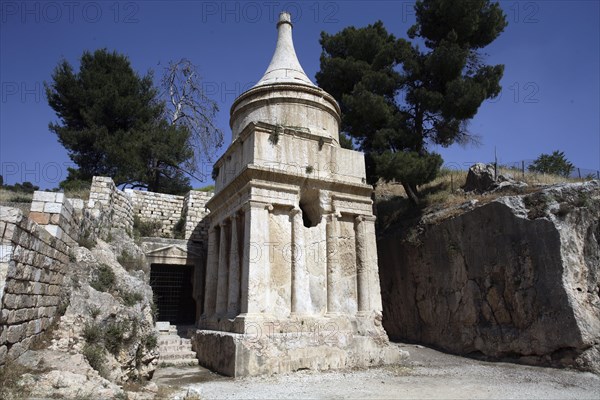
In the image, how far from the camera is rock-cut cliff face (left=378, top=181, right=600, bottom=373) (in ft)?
32.1

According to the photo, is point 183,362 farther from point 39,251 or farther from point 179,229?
point 179,229

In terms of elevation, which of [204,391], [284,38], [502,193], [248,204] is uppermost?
[284,38]

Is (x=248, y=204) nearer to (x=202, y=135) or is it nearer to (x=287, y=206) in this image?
(x=287, y=206)

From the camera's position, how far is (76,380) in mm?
5531

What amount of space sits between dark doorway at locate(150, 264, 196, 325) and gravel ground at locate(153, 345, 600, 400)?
254 inches

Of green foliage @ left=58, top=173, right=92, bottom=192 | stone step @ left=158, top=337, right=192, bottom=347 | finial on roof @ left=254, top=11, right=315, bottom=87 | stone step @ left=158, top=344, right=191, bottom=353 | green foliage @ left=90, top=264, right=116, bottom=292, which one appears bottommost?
stone step @ left=158, top=344, right=191, bottom=353

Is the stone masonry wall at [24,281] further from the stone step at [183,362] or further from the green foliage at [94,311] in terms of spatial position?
the stone step at [183,362]

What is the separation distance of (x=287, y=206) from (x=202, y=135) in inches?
652

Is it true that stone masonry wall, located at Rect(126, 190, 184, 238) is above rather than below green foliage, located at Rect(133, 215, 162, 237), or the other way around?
above

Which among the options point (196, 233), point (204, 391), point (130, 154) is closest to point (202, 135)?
point (130, 154)

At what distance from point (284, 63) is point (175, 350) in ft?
29.8

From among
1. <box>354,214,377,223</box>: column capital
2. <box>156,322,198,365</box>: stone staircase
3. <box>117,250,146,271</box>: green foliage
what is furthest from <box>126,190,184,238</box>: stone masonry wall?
<box>354,214,377,223</box>: column capital

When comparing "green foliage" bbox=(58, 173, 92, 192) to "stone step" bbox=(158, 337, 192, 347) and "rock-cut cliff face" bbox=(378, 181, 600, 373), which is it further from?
"rock-cut cliff face" bbox=(378, 181, 600, 373)

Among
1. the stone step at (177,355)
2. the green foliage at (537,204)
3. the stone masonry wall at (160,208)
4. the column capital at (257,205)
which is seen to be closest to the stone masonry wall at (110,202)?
the stone masonry wall at (160,208)
